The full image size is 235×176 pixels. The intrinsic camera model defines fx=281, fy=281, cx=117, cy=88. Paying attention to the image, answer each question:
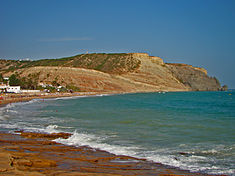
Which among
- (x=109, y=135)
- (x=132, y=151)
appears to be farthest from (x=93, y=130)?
(x=132, y=151)

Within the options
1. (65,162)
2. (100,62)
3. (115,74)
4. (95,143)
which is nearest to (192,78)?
(100,62)

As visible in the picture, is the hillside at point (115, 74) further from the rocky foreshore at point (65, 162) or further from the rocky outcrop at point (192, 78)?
the rocky foreshore at point (65, 162)

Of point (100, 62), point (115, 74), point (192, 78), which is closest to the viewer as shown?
point (115, 74)

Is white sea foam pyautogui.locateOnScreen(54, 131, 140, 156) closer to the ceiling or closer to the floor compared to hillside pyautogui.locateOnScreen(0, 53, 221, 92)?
closer to the floor

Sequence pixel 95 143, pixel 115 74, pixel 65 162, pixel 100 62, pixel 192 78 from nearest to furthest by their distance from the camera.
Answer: pixel 65 162
pixel 95 143
pixel 115 74
pixel 100 62
pixel 192 78

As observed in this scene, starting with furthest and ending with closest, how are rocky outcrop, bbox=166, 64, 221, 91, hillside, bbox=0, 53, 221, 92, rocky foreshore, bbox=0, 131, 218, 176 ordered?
rocky outcrop, bbox=166, 64, 221, 91 → hillside, bbox=0, 53, 221, 92 → rocky foreshore, bbox=0, 131, 218, 176

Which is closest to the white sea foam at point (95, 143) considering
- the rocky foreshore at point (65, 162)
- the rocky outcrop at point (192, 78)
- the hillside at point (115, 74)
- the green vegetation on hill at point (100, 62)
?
the rocky foreshore at point (65, 162)

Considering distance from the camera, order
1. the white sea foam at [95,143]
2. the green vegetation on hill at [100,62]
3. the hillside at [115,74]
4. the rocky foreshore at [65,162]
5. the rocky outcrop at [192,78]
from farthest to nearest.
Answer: the rocky outcrop at [192,78] → the green vegetation on hill at [100,62] → the hillside at [115,74] → the white sea foam at [95,143] → the rocky foreshore at [65,162]

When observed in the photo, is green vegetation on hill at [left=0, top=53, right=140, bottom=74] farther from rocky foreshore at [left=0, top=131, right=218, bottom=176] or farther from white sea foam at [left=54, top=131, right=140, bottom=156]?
rocky foreshore at [left=0, top=131, right=218, bottom=176]

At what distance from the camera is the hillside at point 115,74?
121375 millimetres

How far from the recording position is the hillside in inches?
4779

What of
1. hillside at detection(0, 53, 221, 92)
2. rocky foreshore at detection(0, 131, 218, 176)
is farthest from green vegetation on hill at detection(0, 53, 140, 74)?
rocky foreshore at detection(0, 131, 218, 176)

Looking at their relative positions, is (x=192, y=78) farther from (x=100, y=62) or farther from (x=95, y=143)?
(x=95, y=143)

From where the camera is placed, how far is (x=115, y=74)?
470 ft
